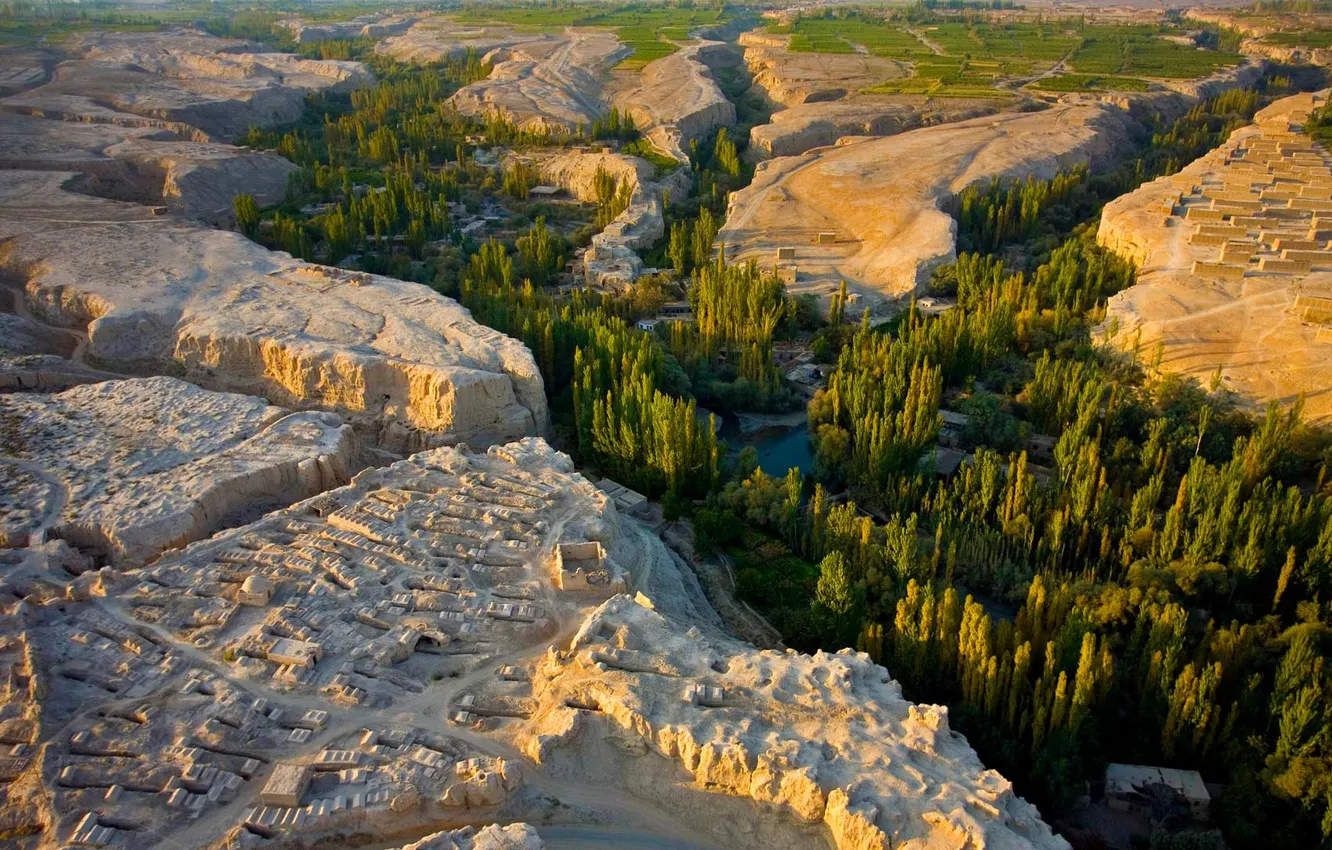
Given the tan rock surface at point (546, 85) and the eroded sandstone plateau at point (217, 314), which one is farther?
the tan rock surface at point (546, 85)

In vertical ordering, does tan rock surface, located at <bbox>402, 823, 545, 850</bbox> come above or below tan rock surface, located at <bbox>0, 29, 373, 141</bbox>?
below

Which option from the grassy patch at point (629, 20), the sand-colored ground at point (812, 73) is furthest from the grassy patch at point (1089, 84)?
the grassy patch at point (629, 20)

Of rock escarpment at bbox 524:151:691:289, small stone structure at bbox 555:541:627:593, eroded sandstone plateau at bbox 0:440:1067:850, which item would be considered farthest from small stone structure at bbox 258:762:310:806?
rock escarpment at bbox 524:151:691:289

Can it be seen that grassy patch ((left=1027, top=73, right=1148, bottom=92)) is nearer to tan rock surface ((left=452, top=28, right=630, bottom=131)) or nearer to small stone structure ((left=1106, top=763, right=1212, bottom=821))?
tan rock surface ((left=452, top=28, right=630, bottom=131))

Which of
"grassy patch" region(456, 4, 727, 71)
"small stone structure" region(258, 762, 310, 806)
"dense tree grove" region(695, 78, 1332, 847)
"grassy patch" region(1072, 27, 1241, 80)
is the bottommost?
"dense tree grove" region(695, 78, 1332, 847)

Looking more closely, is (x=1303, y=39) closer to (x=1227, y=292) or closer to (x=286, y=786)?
(x=1227, y=292)

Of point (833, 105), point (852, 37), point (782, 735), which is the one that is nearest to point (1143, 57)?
point (852, 37)

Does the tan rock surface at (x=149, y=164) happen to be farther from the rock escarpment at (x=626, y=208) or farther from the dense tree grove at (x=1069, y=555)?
the dense tree grove at (x=1069, y=555)

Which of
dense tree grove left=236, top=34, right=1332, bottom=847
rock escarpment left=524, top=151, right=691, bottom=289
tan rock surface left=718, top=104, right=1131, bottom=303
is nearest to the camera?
dense tree grove left=236, top=34, right=1332, bottom=847
